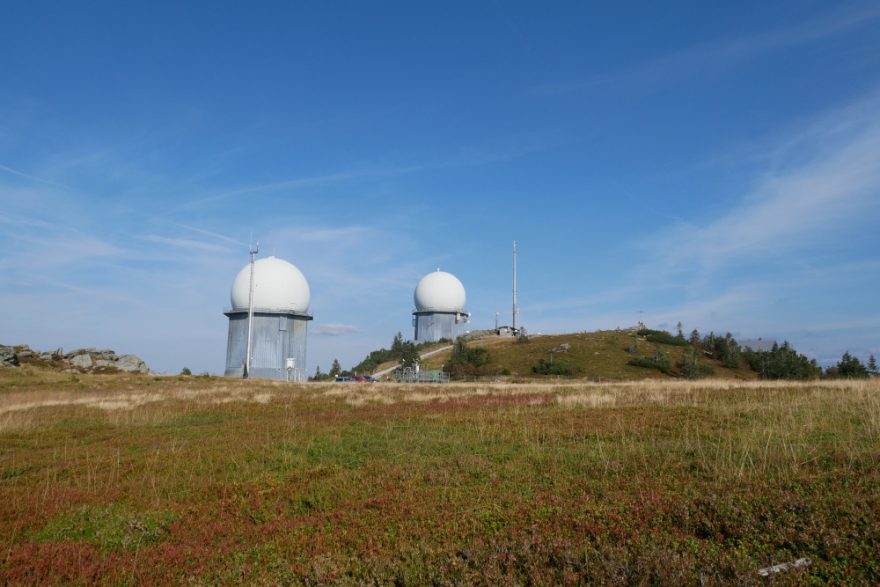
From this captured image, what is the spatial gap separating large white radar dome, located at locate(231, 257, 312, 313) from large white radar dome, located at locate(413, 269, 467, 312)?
26.7 m

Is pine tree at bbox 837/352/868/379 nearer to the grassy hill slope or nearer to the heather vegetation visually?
the grassy hill slope

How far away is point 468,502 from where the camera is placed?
25.4 ft

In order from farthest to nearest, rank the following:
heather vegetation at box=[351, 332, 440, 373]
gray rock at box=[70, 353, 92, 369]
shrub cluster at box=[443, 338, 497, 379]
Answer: heather vegetation at box=[351, 332, 440, 373] < shrub cluster at box=[443, 338, 497, 379] < gray rock at box=[70, 353, 92, 369]

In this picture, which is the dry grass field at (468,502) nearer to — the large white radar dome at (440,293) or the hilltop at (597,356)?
the hilltop at (597,356)

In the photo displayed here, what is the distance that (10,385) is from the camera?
3825 cm

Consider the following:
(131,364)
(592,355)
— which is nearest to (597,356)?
(592,355)

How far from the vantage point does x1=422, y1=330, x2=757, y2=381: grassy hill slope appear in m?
57.9

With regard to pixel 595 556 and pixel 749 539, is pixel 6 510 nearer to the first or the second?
pixel 595 556

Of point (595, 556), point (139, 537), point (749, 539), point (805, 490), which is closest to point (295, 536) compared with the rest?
point (139, 537)

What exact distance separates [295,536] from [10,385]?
41.2 metres

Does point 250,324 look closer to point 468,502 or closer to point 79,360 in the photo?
point 79,360

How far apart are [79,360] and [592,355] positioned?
56.7 meters

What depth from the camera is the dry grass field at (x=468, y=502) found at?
18.7 ft

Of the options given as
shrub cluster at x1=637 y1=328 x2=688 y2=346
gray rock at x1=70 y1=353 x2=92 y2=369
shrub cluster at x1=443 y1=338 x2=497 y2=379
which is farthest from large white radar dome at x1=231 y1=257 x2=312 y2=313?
shrub cluster at x1=637 y1=328 x2=688 y2=346
